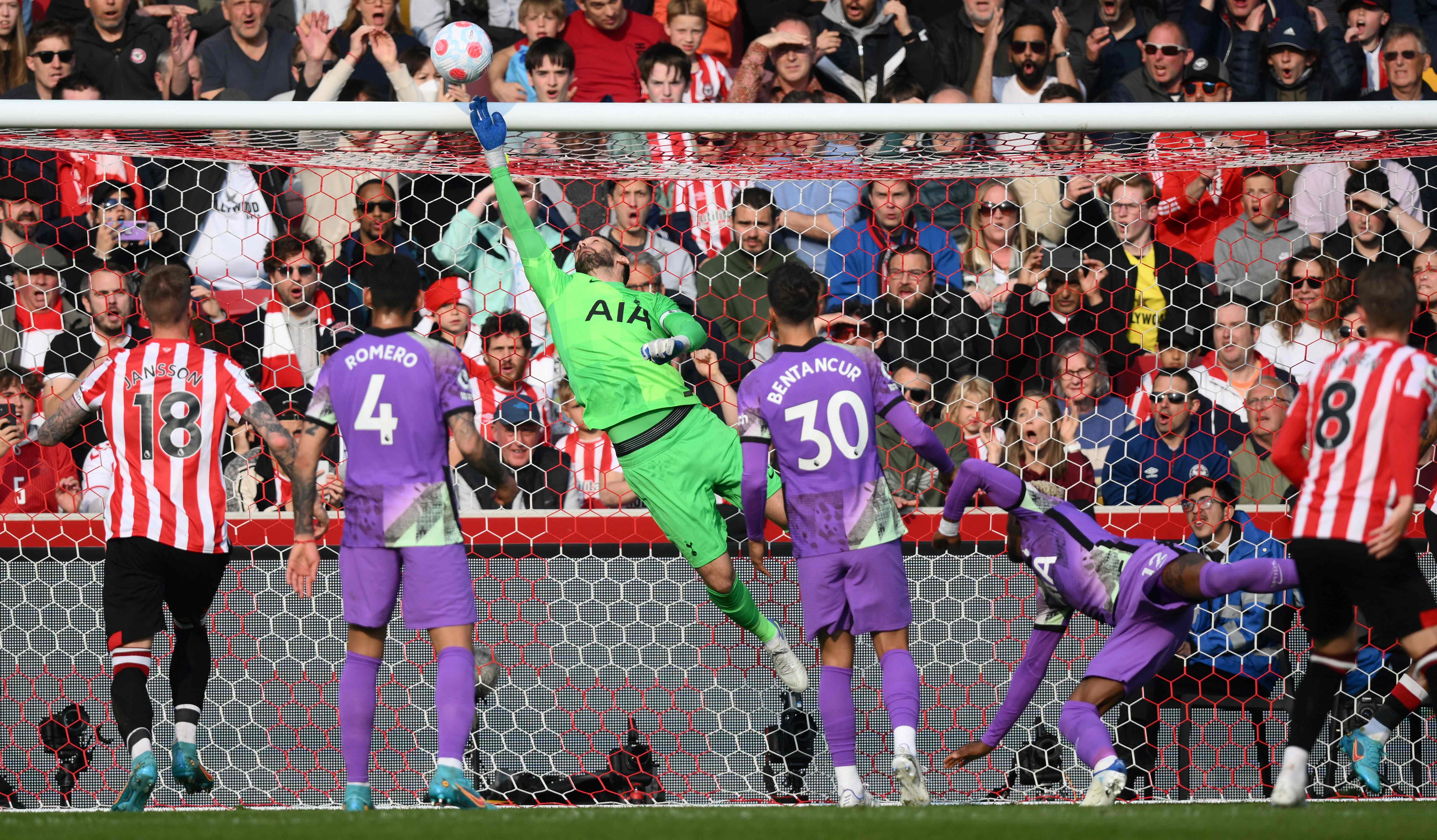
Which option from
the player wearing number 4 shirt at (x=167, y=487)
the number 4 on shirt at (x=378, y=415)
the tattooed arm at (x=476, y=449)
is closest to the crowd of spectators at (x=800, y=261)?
the player wearing number 4 shirt at (x=167, y=487)

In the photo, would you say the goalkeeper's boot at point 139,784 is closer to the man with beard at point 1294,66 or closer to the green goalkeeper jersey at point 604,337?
the green goalkeeper jersey at point 604,337

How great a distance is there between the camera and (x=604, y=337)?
5.53 m

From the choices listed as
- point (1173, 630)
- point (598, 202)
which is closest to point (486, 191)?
point (598, 202)

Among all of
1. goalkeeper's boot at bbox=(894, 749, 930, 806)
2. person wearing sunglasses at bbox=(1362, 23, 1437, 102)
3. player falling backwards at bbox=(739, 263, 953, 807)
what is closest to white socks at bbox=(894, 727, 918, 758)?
→ goalkeeper's boot at bbox=(894, 749, 930, 806)

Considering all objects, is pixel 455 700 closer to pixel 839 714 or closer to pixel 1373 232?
pixel 839 714

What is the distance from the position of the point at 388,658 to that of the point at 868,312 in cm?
256

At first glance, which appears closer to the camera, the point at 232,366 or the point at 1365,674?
the point at 232,366

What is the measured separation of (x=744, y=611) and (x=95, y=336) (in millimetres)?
3346

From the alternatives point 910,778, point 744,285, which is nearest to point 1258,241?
point 744,285

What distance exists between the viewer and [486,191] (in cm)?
696

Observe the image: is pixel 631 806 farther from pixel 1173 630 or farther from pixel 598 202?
pixel 598 202

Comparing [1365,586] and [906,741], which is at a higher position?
[1365,586]

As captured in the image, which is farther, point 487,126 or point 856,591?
point 487,126

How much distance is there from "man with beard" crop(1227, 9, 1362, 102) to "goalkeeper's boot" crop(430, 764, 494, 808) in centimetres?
566
